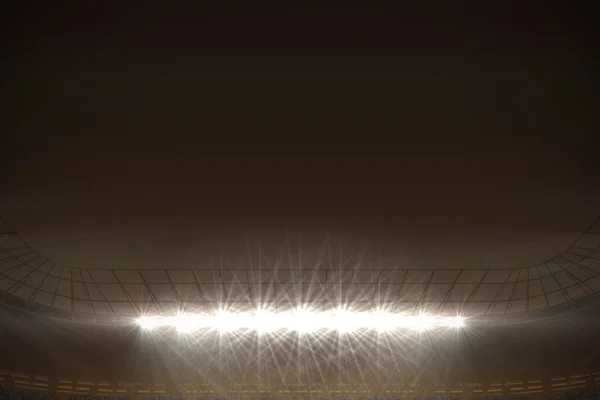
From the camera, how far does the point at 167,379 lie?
28.0 m

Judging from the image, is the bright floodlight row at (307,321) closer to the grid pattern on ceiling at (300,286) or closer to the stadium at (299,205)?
the stadium at (299,205)

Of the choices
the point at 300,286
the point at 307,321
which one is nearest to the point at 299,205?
the point at 300,286

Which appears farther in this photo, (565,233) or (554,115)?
(565,233)

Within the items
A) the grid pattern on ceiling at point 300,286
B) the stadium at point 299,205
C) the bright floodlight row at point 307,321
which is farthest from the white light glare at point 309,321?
the grid pattern on ceiling at point 300,286

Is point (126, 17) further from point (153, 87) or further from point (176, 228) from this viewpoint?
point (176, 228)

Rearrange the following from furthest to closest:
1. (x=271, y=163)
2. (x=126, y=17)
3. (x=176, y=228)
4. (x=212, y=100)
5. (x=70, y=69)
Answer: (x=176, y=228)
(x=271, y=163)
(x=212, y=100)
(x=70, y=69)
(x=126, y=17)

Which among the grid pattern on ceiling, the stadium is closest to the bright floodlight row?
the stadium

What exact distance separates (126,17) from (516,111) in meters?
7.66

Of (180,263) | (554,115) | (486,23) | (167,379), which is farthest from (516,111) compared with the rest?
(167,379)

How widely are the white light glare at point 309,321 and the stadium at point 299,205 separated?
0.40ft

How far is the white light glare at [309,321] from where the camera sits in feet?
84.3

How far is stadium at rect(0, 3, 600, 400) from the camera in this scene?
9.84 m

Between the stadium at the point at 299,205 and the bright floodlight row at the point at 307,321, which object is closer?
the stadium at the point at 299,205

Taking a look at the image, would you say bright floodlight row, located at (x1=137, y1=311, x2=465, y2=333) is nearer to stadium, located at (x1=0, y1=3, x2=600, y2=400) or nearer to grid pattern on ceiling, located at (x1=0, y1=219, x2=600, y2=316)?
stadium, located at (x1=0, y1=3, x2=600, y2=400)
